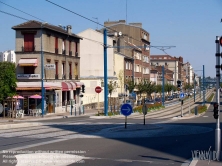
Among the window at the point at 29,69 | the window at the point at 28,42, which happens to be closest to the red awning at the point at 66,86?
the window at the point at 29,69

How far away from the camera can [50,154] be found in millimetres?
14344

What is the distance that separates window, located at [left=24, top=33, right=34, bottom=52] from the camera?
2087 inches

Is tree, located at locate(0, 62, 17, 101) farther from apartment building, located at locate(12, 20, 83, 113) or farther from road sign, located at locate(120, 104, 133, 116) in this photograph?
road sign, located at locate(120, 104, 133, 116)

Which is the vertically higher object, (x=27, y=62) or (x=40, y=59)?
(x=40, y=59)

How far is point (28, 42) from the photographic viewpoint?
5322 cm

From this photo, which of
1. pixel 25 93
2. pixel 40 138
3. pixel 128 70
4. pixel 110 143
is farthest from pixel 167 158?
pixel 128 70

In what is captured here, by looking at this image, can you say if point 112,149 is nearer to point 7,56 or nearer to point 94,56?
point 94,56

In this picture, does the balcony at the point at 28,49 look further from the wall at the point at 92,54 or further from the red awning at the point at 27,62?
the wall at the point at 92,54

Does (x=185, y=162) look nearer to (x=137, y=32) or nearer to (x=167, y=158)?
(x=167, y=158)

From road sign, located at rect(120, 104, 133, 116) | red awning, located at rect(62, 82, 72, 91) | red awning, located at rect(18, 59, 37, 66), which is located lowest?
road sign, located at rect(120, 104, 133, 116)

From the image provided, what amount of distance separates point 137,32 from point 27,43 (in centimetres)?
4760

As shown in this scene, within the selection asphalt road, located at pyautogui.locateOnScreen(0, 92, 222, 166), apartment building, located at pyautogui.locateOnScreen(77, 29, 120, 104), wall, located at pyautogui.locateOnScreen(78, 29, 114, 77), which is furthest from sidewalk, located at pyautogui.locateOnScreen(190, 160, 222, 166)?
wall, located at pyautogui.locateOnScreen(78, 29, 114, 77)

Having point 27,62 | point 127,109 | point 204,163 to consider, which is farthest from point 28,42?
point 204,163

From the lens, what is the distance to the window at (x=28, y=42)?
53.0 metres
